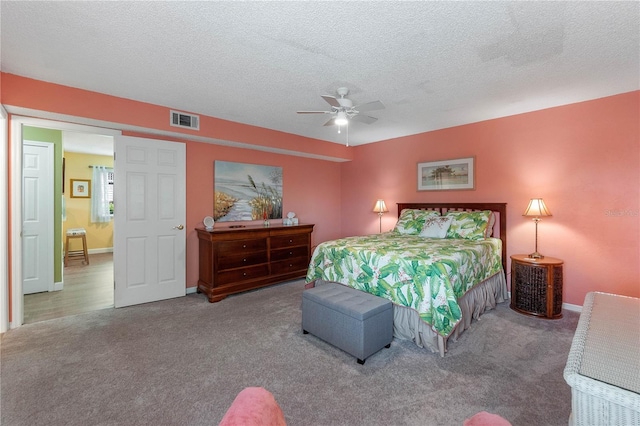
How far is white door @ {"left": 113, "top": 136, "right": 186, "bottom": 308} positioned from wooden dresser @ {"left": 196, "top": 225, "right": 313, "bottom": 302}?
1.31 ft

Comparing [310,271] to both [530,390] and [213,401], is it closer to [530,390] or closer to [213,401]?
[213,401]

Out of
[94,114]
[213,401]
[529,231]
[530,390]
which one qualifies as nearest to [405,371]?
[530,390]

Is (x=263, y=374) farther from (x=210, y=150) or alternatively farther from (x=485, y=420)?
(x=210, y=150)

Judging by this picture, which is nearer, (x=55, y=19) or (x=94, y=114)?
(x=55, y=19)

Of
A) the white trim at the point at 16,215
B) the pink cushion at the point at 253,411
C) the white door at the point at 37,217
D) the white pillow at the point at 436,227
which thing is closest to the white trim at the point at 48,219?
the white door at the point at 37,217

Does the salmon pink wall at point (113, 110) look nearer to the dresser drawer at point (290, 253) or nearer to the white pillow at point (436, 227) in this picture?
the dresser drawer at point (290, 253)

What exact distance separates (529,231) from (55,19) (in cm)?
539

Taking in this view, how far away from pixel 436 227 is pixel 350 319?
2337 millimetres

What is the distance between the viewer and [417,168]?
506 centimetres

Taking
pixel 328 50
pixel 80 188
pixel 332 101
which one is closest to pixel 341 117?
pixel 332 101

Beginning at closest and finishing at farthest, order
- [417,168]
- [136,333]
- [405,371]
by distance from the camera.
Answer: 1. [405,371]
2. [136,333]
3. [417,168]

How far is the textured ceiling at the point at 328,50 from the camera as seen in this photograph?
6.12 ft

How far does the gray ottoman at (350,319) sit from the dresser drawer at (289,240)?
6.05 ft

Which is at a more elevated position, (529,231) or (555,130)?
(555,130)
